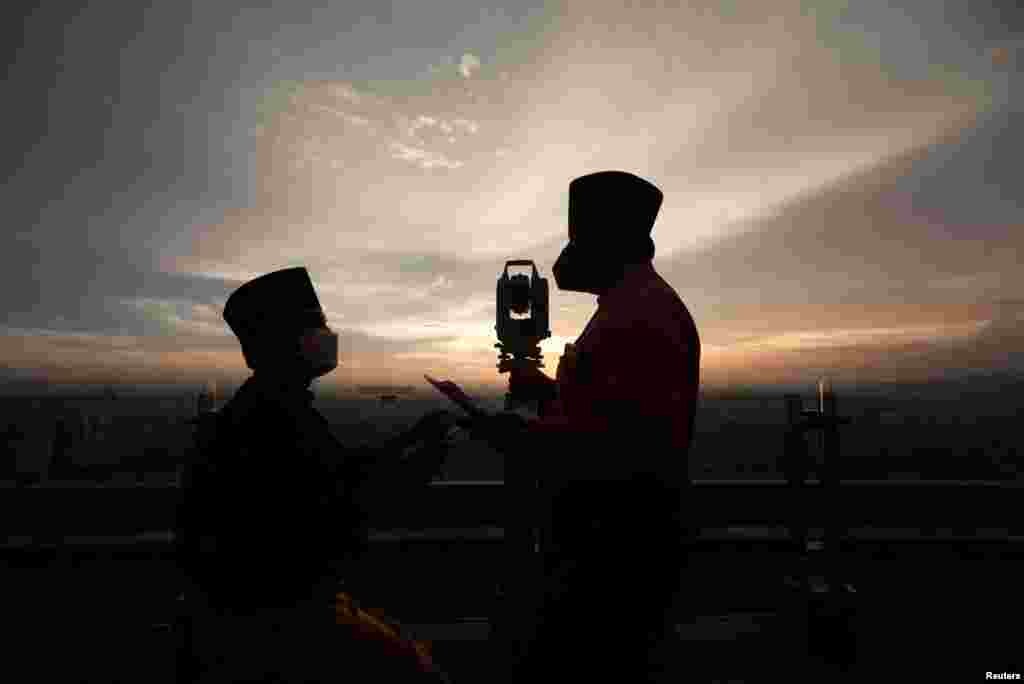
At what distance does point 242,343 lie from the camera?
202 cm

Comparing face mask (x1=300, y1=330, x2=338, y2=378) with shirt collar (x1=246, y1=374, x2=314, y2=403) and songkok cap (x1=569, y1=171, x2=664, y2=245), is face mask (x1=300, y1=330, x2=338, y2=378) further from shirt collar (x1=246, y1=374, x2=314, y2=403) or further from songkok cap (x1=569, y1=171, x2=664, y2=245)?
songkok cap (x1=569, y1=171, x2=664, y2=245)

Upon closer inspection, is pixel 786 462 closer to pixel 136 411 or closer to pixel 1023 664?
pixel 1023 664

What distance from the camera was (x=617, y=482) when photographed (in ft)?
5.95

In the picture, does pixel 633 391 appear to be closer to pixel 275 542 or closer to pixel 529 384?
pixel 529 384

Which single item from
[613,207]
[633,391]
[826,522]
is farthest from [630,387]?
[826,522]

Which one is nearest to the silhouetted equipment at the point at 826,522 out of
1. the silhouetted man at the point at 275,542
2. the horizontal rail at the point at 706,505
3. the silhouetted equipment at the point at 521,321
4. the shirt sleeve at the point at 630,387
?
the horizontal rail at the point at 706,505

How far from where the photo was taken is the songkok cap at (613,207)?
2.19 m

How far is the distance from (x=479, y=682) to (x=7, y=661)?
3952 millimetres

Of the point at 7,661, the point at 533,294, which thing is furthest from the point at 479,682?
the point at 7,661

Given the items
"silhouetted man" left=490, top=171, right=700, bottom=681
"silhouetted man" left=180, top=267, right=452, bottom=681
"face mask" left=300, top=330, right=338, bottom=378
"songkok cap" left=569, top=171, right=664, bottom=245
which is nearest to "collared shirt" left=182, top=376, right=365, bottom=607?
"silhouetted man" left=180, top=267, right=452, bottom=681

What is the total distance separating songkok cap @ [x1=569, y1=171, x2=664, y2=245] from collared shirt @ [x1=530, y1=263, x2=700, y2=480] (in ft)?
1.17

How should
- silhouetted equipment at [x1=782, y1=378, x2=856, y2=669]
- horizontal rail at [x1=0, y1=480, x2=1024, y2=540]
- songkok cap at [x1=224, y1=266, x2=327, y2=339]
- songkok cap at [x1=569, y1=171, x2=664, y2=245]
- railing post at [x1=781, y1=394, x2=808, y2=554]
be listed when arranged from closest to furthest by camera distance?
1. songkok cap at [x1=224, y1=266, x2=327, y2=339]
2. songkok cap at [x1=569, y1=171, x2=664, y2=245]
3. silhouetted equipment at [x1=782, y1=378, x2=856, y2=669]
4. railing post at [x1=781, y1=394, x2=808, y2=554]
5. horizontal rail at [x1=0, y1=480, x2=1024, y2=540]

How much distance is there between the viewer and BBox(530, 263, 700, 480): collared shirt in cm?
180

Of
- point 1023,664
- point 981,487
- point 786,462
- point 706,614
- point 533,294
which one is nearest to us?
point 533,294
